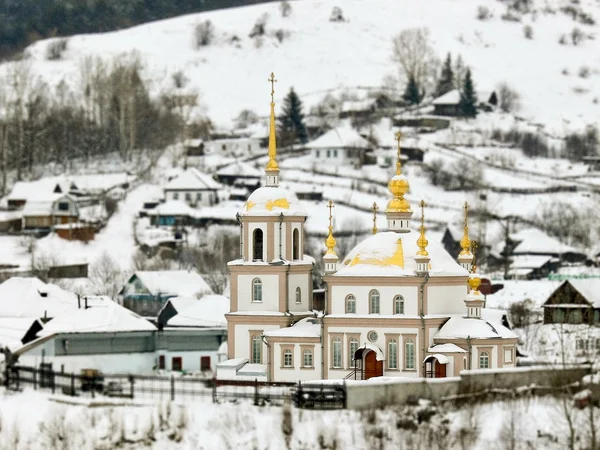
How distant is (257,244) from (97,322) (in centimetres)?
775

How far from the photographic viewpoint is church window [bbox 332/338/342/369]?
216ft

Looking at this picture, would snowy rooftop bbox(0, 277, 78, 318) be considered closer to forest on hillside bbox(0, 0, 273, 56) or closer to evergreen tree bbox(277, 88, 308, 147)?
evergreen tree bbox(277, 88, 308, 147)

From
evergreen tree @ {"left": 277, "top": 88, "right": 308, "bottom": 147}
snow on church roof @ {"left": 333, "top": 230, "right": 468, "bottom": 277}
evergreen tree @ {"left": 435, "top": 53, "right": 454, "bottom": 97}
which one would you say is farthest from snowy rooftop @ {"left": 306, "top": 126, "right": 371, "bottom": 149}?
snow on church roof @ {"left": 333, "top": 230, "right": 468, "bottom": 277}

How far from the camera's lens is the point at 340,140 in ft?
418

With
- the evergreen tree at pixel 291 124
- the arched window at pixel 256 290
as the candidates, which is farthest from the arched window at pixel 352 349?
the evergreen tree at pixel 291 124

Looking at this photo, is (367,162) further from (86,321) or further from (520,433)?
(520,433)

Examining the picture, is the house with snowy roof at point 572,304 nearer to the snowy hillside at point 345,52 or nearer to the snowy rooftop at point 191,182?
the snowy rooftop at point 191,182

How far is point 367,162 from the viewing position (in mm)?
125750

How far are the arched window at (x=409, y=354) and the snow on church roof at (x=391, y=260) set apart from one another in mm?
2101

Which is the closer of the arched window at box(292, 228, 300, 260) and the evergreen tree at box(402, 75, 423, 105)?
the arched window at box(292, 228, 300, 260)

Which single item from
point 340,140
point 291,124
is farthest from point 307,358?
point 291,124

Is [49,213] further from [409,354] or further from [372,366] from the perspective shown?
[409,354]

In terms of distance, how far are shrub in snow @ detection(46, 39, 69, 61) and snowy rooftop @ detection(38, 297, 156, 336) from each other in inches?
3453

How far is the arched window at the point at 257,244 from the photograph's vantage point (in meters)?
68.8
